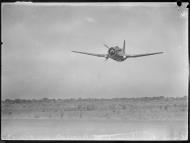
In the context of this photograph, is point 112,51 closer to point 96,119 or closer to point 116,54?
point 116,54

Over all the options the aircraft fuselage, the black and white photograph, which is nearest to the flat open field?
the black and white photograph

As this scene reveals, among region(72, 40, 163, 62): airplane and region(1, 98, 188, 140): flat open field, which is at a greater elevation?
region(72, 40, 163, 62): airplane

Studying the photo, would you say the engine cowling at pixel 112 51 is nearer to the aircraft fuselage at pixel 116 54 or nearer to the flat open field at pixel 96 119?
the aircraft fuselage at pixel 116 54

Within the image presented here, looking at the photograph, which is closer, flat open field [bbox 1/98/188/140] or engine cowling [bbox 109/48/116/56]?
flat open field [bbox 1/98/188/140]

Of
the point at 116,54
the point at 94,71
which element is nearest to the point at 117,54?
the point at 116,54

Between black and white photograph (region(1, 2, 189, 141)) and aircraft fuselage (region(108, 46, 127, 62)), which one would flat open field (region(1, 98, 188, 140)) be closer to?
black and white photograph (region(1, 2, 189, 141))

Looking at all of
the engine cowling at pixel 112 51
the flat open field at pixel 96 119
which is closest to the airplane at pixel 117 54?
the engine cowling at pixel 112 51

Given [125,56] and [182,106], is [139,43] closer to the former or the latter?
[125,56]
